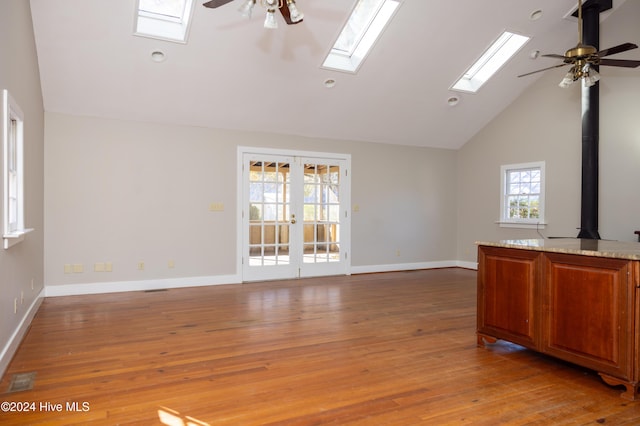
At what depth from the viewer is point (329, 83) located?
557 centimetres

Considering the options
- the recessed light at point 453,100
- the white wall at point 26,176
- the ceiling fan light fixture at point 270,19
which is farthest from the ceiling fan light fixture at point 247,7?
the recessed light at point 453,100

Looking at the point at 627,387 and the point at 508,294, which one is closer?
the point at 627,387

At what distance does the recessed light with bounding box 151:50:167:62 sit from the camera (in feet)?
15.1

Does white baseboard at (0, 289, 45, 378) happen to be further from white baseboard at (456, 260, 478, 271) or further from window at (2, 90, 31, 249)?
white baseboard at (456, 260, 478, 271)

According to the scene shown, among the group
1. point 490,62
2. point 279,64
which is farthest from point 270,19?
point 490,62

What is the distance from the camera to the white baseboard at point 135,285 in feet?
16.8

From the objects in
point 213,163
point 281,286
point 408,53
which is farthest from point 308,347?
point 408,53

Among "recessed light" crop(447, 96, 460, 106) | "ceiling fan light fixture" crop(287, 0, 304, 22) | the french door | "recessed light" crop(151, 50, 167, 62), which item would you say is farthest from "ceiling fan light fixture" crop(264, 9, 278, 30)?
"recessed light" crop(447, 96, 460, 106)

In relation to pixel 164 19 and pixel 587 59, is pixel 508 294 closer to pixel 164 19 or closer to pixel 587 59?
pixel 587 59

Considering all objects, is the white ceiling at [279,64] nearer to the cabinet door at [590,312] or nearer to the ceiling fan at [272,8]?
the ceiling fan at [272,8]

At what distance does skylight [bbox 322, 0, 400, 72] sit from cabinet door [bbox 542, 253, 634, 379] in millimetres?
3513

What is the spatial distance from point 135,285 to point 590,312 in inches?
205

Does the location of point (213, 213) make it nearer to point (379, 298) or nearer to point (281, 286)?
point (281, 286)

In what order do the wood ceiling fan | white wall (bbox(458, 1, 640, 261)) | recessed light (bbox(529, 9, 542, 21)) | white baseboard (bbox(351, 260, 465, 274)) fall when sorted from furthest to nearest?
white baseboard (bbox(351, 260, 465, 274)) → white wall (bbox(458, 1, 640, 261)) → recessed light (bbox(529, 9, 542, 21)) → the wood ceiling fan
